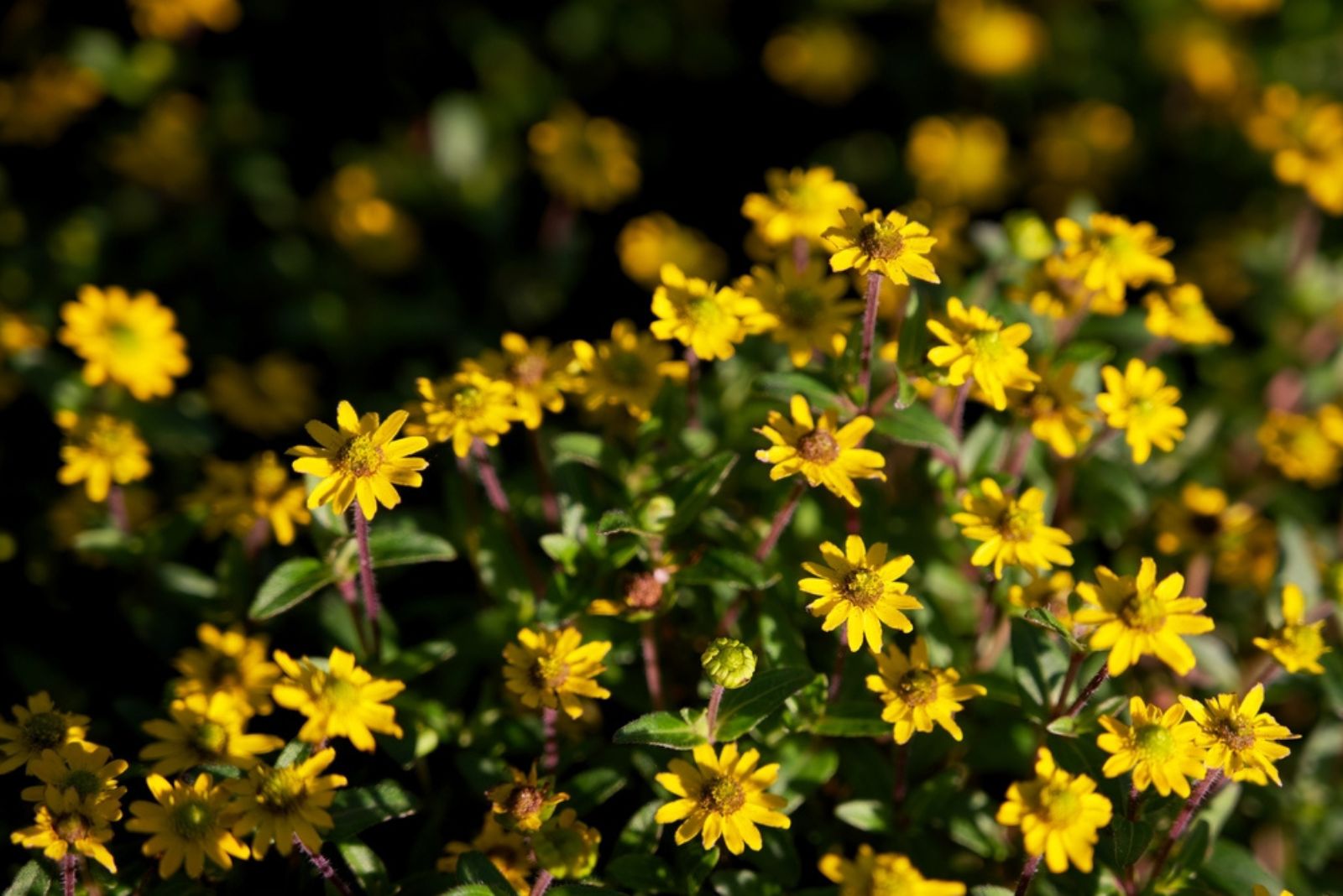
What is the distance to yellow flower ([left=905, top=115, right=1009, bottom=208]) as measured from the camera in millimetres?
4621

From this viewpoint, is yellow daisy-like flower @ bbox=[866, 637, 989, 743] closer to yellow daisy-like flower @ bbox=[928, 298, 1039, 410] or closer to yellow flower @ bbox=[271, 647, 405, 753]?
yellow daisy-like flower @ bbox=[928, 298, 1039, 410]

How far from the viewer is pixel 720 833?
2.14m

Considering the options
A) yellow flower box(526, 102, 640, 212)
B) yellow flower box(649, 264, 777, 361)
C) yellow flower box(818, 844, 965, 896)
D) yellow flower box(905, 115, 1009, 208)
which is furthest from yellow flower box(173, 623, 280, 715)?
yellow flower box(905, 115, 1009, 208)

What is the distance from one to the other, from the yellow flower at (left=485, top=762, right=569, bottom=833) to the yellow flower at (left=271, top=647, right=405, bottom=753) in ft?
0.82

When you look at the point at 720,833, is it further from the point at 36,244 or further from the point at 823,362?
the point at 36,244

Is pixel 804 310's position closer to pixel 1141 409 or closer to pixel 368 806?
pixel 1141 409

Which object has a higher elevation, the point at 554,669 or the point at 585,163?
the point at 554,669

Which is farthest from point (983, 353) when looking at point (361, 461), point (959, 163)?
point (959, 163)

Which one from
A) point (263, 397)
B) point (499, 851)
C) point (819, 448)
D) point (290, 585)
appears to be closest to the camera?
point (819, 448)

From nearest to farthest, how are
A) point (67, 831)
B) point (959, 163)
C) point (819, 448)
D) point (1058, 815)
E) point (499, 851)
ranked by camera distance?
1. point (67, 831)
2. point (1058, 815)
3. point (819, 448)
4. point (499, 851)
5. point (959, 163)

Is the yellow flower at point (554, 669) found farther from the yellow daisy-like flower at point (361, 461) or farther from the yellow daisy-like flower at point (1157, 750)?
the yellow daisy-like flower at point (1157, 750)

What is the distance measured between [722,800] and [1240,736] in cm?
96

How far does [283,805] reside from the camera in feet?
6.79

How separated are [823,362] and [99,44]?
3.36 m
